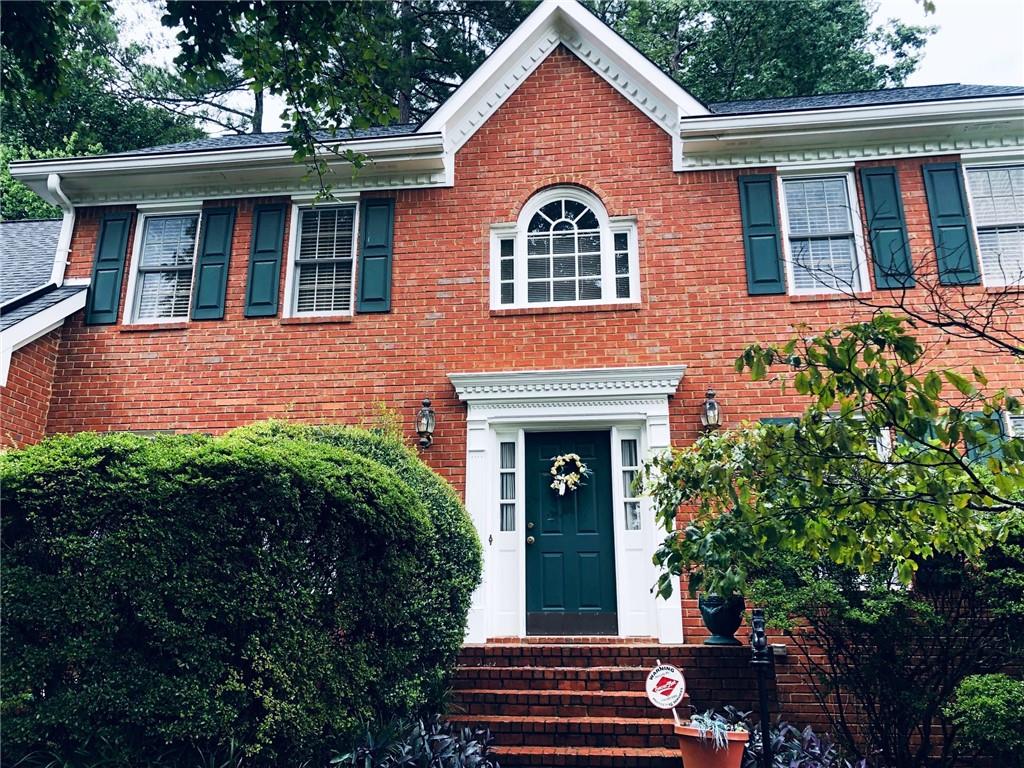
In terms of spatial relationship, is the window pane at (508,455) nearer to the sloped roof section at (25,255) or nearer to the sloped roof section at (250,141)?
the sloped roof section at (250,141)

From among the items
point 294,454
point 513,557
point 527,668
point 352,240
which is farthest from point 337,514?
point 352,240

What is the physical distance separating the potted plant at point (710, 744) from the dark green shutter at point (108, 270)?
773 cm

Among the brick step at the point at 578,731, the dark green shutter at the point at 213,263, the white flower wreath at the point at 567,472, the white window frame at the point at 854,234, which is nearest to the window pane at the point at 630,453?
the white flower wreath at the point at 567,472

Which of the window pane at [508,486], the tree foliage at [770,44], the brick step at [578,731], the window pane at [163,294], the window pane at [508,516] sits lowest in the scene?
the brick step at [578,731]

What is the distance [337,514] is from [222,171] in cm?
608

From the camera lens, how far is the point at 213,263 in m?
8.93

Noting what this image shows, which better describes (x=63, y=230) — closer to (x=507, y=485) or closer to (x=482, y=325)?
(x=482, y=325)

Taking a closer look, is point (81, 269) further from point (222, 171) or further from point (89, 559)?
point (89, 559)

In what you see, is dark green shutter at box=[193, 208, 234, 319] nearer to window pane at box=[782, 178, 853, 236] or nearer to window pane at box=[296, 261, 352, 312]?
window pane at box=[296, 261, 352, 312]

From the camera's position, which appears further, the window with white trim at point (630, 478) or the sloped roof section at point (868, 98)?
the sloped roof section at point (868, 98)

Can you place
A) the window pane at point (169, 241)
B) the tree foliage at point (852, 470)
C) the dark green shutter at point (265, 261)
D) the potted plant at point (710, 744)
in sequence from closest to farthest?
the tree foliage at point (852, 470), the potted plant at point (710, 744), the dark green shutter at point (265, 261), the window pane at point (169, 241)

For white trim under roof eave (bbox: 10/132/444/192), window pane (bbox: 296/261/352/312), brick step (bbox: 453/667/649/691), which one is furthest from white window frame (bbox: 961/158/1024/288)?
window pane (bbox: 296/261/352/312)

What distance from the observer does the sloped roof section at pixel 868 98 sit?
28.5 feet

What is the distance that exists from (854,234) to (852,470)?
19.2 ft
